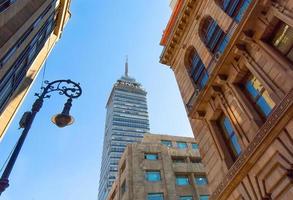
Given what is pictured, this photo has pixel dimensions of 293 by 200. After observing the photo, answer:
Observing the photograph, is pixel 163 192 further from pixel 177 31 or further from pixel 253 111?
pixel 253 111

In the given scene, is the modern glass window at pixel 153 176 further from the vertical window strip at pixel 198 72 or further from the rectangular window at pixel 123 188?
the vertical window strip at pixel 198 72

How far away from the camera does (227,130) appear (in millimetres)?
15031

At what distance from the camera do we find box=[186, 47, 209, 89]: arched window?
18.9 m

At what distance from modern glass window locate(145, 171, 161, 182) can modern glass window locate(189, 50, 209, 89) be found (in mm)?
22570

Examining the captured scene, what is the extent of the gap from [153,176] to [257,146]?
30.4 m

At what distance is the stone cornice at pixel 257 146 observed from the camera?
387 inches

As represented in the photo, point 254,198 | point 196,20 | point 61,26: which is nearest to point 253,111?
point 254,198

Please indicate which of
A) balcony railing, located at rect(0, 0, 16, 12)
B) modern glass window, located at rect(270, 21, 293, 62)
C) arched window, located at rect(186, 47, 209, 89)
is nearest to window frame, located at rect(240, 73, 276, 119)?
modern glass window, located at rect(270, 21, 293, 62)

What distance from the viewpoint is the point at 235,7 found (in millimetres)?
16672

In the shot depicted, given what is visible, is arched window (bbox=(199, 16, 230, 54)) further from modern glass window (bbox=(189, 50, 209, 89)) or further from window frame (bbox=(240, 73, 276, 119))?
window frame (bbox=(240, 73, 276, 119))

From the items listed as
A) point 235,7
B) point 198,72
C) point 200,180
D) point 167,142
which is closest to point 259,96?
point 235,7

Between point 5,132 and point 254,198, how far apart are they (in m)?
16.0

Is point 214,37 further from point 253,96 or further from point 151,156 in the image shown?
point 151,156

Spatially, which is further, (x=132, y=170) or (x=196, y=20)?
(x=132, y=170)
